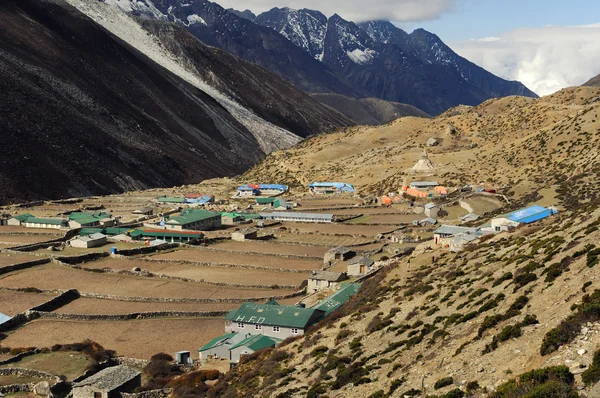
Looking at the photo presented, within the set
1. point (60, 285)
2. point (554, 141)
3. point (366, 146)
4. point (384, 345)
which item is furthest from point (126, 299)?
point (366, 146)

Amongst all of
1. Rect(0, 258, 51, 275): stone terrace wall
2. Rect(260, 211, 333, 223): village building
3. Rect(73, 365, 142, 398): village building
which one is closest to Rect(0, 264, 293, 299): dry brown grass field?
Rect(0, 258, 51, 275): stone terrace wall

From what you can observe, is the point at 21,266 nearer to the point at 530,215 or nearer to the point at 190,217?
the point at 190,217

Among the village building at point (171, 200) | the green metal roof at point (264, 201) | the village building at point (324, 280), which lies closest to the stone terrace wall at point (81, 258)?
the village building at point (324, 280)

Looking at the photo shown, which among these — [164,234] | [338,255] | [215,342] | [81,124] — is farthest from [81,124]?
[215,342]

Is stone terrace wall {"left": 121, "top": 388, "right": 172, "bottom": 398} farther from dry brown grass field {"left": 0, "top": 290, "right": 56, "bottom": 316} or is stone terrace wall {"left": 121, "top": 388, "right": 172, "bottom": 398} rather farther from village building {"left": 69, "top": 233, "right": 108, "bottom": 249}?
village building {"left": 69, "top": 233, "right": 108, "bottom": 249}

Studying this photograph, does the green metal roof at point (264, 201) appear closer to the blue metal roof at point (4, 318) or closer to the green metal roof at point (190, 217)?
the green metal roof at point (190, 217)
